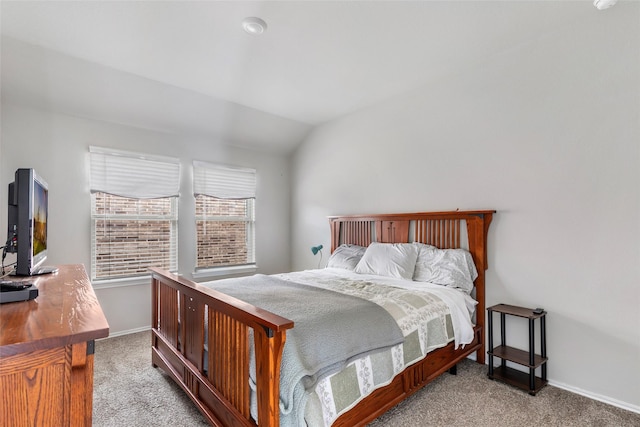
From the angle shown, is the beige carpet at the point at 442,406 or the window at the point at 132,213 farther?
the window at the point at 132,213

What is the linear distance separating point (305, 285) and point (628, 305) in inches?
90.9

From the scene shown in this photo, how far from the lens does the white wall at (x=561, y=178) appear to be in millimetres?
2197

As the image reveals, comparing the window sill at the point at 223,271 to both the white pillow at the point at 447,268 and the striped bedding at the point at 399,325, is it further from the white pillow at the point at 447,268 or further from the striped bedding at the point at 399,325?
the white pillow at the point at 447,268

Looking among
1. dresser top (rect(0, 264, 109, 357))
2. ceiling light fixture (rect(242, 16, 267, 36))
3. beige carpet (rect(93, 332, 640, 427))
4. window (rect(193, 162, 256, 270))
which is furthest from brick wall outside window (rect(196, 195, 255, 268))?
dresser top (rect(0, 264, 109, 357))

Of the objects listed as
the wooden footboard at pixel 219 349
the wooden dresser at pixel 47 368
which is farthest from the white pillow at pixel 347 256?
the wooden dresser at pixel 47 368

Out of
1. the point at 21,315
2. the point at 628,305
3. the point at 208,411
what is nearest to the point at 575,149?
the point at 628,305

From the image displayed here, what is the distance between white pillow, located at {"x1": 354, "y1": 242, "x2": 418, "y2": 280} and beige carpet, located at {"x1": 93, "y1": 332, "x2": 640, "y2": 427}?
942 mm

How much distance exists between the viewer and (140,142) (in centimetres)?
374

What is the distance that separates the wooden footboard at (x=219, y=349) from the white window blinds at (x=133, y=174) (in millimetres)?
1567

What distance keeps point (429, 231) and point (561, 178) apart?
118 centimetres

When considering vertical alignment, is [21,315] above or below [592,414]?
above

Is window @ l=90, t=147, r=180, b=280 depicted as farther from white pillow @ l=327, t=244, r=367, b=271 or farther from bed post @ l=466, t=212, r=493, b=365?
bed post @ l=466, t=212, r=493, b=365

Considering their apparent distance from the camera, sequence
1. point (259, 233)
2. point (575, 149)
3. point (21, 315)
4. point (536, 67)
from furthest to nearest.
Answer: point (259, 233), point (536, 67), point (575, 149), point (21, 315)

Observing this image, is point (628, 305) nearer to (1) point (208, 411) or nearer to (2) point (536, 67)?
(2) point (536, 67)
